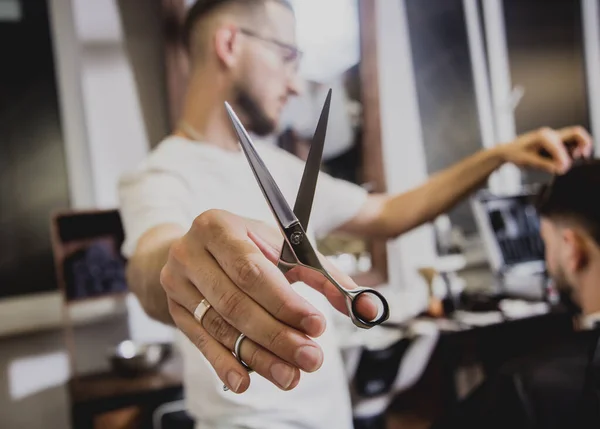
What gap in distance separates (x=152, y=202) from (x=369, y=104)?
1199 millimetres

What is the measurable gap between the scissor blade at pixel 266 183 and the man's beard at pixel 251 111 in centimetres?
12

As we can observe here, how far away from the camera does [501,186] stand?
79.7 inches

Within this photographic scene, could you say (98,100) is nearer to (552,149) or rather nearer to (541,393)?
(552,149)

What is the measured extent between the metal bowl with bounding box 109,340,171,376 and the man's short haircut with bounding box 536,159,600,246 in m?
0.92

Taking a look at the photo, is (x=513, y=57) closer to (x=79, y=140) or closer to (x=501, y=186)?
(x=501, y=186)

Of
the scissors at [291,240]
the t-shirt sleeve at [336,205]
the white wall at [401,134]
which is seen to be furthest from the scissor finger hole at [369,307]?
the white wall at [401,134]

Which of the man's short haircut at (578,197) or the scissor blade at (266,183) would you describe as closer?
the scissor blade at (266,183)

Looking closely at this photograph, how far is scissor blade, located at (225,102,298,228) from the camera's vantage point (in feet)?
0.89

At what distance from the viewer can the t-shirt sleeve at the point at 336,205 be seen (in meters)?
0.71

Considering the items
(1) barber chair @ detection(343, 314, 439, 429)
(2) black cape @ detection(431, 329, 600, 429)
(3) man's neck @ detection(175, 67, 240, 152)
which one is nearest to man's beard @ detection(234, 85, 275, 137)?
(3) man's neck @ detection(175, 67, 240, 152)

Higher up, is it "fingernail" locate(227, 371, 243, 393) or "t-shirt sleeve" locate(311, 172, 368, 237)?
"t-shirt sleeve" locate(311, 172, 368, 237)

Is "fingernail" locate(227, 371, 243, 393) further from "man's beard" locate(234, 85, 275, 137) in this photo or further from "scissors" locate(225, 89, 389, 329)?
"man's beard" locate(234, 85, 275, 137)

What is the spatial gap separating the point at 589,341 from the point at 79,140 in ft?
4.17

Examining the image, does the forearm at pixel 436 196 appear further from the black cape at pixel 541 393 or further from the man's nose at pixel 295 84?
the man's nose at pixel 295 84
